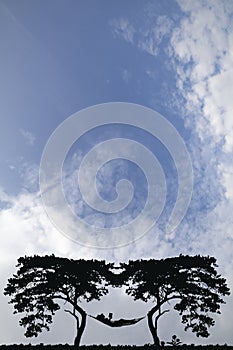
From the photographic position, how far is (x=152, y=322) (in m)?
31.0

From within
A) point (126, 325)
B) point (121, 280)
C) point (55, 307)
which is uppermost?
point (121, 280)

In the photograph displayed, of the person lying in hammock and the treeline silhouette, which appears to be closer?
the treeline silhouette

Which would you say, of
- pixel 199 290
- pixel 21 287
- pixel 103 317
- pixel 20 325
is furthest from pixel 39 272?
pixel 199 290

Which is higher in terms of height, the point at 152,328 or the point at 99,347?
the point at 152,328

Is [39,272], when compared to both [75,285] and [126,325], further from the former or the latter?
[126,325]

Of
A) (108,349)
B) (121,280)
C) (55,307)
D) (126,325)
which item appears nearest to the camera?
(108,349)

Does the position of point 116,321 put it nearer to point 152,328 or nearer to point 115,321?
point 115,321

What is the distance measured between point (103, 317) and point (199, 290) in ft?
27.8

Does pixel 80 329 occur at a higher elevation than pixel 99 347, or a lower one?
higher

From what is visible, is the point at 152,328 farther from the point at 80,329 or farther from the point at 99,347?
the point at 99,347

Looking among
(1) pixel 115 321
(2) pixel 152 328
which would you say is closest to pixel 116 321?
(1) pixel 115 321

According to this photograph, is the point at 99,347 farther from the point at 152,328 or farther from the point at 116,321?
the point at 152,328

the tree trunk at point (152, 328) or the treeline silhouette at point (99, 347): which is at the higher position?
the tree trunk at point (152, 328)

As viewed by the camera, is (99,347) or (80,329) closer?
(99,347)
